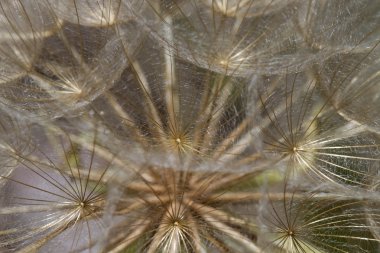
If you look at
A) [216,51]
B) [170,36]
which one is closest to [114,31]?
[170,36]

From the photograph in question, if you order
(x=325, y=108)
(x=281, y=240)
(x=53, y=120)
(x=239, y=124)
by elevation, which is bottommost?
(x=281, y=240)

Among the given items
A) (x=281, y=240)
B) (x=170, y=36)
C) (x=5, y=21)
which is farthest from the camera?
(x=5, y=21)

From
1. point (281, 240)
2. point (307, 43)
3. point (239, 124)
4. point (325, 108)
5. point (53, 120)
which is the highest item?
point (307, 43)

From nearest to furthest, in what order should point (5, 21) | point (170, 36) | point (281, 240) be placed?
point (281, 240) → point (170, 36) → point (5, 21)

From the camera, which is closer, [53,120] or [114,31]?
[53,120]

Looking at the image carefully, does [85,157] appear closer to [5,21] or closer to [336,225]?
[5,21]

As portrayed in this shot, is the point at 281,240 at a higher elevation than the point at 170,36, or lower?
lower

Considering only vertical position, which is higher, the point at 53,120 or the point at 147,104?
the point at 147,104

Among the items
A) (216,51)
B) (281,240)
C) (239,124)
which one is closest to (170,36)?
(216,51)

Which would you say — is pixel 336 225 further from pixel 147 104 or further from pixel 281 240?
pixel 147 104
